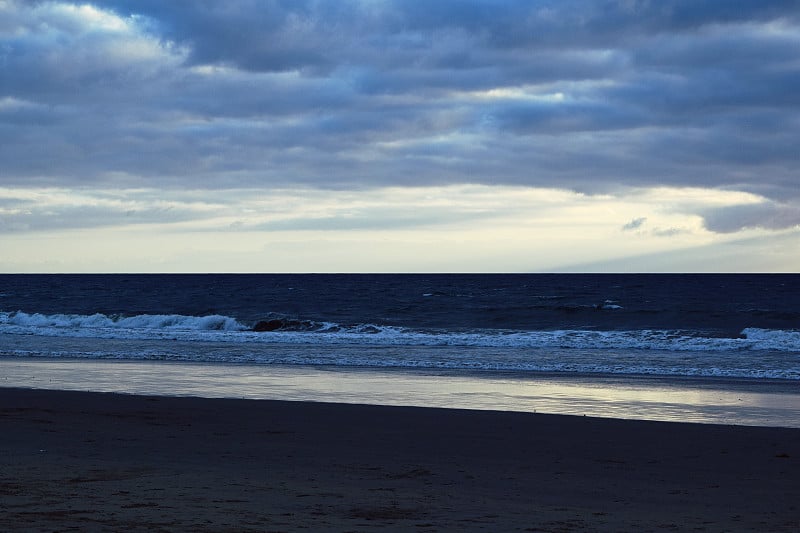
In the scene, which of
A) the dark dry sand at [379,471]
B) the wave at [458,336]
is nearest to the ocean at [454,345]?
the wave at [458,336]

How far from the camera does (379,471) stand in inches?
370

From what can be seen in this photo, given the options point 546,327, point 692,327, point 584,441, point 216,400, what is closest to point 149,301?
point 546,327

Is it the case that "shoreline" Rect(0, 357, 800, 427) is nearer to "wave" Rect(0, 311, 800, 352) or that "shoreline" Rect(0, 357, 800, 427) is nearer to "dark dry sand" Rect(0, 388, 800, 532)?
"dark dry sand" Rect(0, 388, 800, 532)

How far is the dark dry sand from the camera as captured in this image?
6996mm

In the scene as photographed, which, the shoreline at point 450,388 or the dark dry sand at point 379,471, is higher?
the dark dry sand at point 379,471

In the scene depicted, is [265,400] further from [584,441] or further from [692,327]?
[692,327]

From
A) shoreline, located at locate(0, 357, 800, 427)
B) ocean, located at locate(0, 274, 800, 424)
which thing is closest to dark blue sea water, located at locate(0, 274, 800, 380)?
ocean, located at locate(0, 274, 800, 424)

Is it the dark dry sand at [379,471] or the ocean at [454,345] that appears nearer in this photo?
the dark dry sand at [379,471]

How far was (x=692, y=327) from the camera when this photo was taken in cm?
4312

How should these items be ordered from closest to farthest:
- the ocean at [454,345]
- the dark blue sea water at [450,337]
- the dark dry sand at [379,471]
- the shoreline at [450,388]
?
the dark dry sand at [379,471] < the shoreline at [450,388] < the ocean at [454,345] < the dark blue sea water at [450,337]

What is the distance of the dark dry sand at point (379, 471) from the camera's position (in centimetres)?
700

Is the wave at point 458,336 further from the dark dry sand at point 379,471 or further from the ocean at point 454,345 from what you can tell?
the dark dry sand at point 379,471

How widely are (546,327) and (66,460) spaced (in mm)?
36737

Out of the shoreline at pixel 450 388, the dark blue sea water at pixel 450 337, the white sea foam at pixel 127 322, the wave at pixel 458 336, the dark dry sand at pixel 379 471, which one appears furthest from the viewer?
the white sea foam at pixel 127 322
